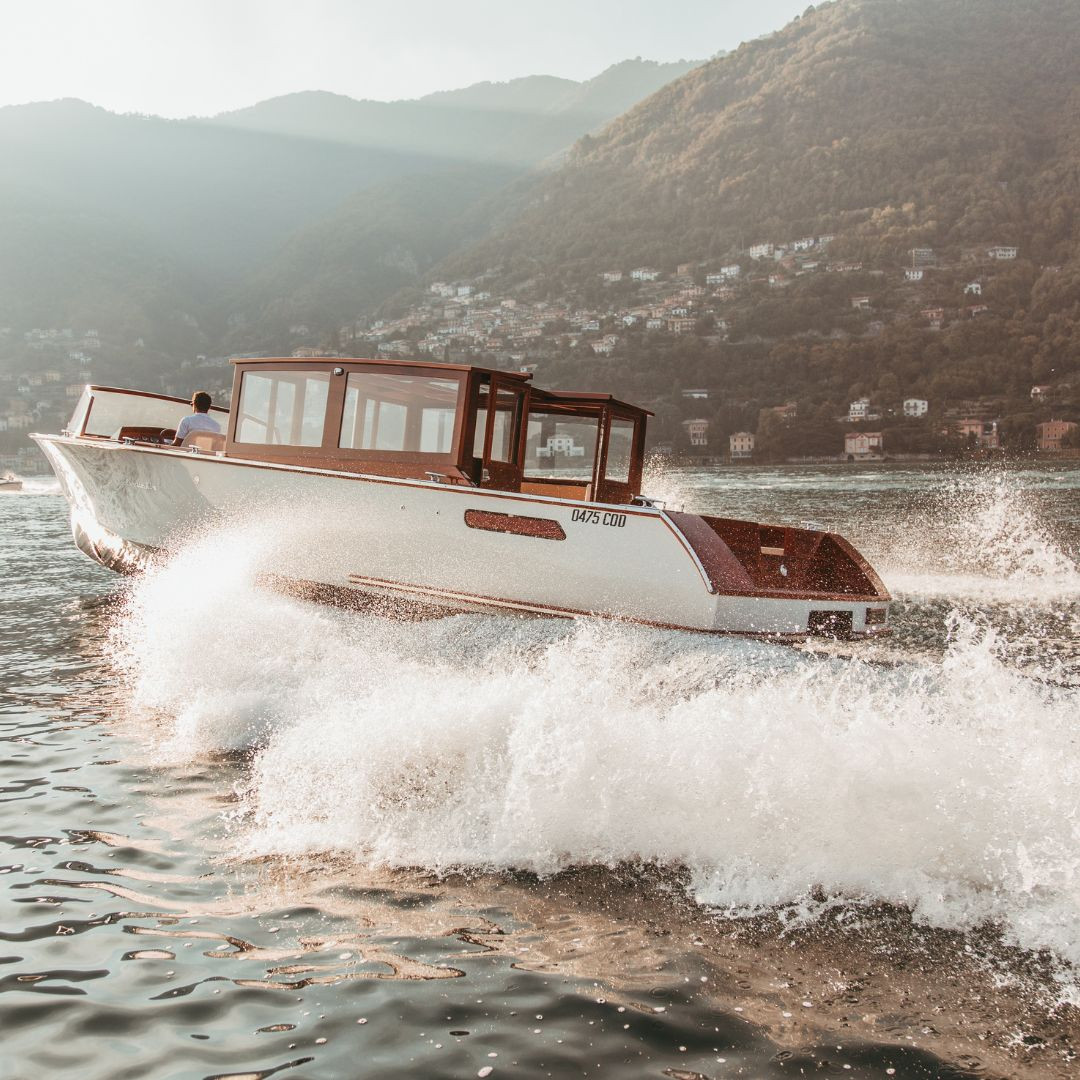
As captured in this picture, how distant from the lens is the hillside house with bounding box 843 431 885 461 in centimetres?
8744

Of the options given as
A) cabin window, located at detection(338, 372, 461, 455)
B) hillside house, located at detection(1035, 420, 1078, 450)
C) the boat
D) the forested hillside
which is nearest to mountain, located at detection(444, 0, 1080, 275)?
the forested hillside

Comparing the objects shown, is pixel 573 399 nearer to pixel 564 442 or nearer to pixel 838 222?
pixel 564 442

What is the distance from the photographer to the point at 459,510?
748 centimetres

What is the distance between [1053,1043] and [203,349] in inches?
4512

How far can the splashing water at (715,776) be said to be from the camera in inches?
152

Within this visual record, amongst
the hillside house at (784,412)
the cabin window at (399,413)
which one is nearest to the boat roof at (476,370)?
the cabin window at (399,413)

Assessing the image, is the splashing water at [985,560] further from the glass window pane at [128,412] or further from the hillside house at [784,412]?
the hillside house at [784,412]

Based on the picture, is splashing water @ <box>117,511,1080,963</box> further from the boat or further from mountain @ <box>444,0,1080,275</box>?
mountain @ <box>444,0,1080,275</box>

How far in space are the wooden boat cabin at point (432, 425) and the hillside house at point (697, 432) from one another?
288ft

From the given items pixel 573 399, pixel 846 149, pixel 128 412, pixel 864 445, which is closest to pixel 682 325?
pixel 864 445

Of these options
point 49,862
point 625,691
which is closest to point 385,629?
point 625,691

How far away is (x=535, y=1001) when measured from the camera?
315 cm

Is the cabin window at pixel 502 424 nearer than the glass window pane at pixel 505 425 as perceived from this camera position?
Yes

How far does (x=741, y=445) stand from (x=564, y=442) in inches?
3354
